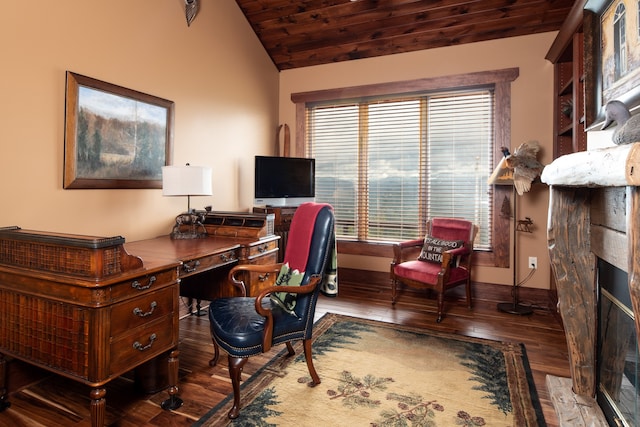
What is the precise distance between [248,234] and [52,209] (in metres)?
1.28

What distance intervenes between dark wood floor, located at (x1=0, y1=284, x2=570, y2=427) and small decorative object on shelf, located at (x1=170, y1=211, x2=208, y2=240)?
2.64 ft

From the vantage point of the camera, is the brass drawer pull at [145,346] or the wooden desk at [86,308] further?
the brass drawer pull at [145,346]

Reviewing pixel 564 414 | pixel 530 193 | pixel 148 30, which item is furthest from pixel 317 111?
pixel 564 414

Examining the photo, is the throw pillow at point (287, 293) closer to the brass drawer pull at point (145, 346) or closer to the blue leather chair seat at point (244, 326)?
the blue leather chair seat at point (244, 326)

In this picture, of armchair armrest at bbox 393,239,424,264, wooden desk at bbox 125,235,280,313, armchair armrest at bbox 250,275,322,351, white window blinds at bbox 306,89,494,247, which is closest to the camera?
armchair armrest at bbox 250,275,322,351

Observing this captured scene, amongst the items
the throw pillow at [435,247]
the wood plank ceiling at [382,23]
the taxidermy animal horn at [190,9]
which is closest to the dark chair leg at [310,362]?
the throw pillow at [435,247]

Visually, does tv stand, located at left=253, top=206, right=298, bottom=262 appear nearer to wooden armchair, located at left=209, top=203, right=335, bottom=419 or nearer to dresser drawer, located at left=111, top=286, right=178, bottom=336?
wooden armchair, located at left=209, top=203, right=335, bottom=419

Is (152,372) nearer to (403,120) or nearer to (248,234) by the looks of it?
(248,234)

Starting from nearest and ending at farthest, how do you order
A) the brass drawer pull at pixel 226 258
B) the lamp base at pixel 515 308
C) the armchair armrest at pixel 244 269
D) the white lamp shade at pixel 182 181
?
the armchair armrest at pixel 244 269 → the brass drawer pull at pixel 226 258 → the white lamp shade at pixel 182 181 → the lamp base at pixel 515 308

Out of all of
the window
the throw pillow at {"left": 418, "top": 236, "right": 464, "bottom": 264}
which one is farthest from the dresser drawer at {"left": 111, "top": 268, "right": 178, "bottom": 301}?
the window

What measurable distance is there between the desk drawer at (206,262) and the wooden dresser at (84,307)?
0.20m

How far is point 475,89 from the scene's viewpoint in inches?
160

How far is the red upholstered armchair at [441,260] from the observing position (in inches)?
134

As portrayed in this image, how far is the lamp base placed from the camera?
11.6 feet
